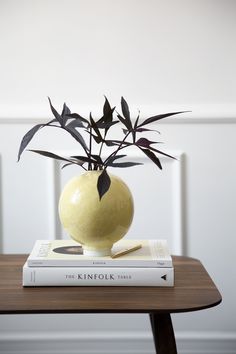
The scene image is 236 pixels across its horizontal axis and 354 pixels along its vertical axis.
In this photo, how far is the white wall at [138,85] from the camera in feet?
4.17

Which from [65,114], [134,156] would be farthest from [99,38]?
[65,114]

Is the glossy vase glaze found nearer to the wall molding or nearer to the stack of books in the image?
the stack of books

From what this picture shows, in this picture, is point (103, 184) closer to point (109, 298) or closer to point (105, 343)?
point (109, 298)

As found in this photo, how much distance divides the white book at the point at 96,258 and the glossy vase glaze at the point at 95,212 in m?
0.03

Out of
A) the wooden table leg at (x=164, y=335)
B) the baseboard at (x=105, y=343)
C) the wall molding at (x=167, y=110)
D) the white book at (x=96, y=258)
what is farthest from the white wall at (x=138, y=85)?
the wooden table leg at (x=164, y=335)

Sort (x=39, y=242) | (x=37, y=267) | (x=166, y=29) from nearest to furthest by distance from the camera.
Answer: (x=37, y=267) → (x=39, y=242) → (x=166, y=29)

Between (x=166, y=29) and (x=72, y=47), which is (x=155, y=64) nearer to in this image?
(x=166, y=29)

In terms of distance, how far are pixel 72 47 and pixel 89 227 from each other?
1.93 ft

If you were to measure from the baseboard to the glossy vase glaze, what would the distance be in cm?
54

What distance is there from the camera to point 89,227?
2.69 feet

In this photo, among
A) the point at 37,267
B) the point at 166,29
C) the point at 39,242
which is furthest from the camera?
the point at 166,29

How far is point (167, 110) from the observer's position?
1.28m

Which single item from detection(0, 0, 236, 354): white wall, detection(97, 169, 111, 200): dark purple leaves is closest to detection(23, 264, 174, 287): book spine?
detection(97, 169, 111, 200): dark purple leaves

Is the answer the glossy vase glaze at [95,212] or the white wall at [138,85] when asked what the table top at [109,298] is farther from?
the white wall at [138,85]
